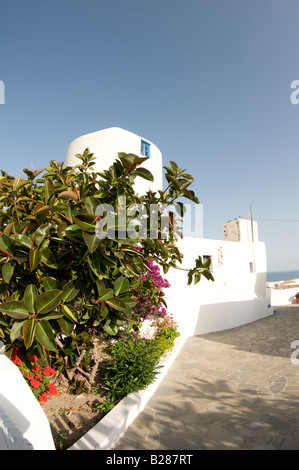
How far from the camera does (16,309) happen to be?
213 centimetres

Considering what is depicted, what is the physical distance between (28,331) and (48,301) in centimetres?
28

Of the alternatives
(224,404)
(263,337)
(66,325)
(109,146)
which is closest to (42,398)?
(66,325)

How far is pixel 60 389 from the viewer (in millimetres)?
4941

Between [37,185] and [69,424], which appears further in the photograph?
[37,185]

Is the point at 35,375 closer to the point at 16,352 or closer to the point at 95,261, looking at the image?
the point at 16,352

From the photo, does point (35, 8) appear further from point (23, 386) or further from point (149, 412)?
point (149, 412)

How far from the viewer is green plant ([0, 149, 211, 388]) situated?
2.19 m

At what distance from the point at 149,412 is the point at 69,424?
1.40m

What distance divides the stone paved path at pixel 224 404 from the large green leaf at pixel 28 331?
8.56 feet

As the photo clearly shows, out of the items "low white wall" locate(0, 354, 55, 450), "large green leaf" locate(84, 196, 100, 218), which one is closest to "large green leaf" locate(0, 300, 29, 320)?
"large green leaf" locate(84, 196, 100, 218)

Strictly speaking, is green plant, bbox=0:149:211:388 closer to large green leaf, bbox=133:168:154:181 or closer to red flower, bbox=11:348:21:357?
large green leaf, bbox=133:168:154:181
